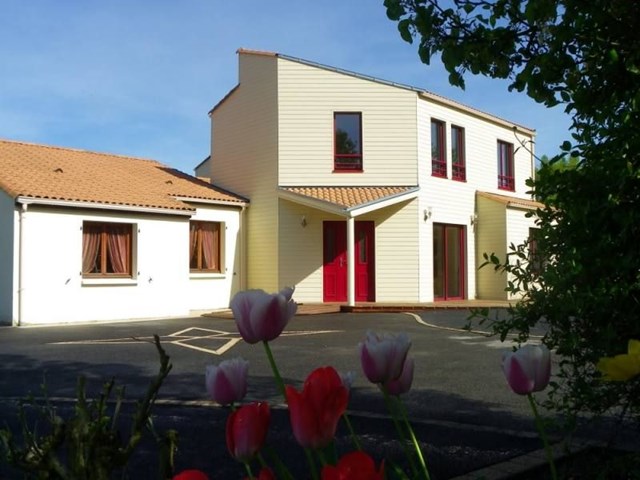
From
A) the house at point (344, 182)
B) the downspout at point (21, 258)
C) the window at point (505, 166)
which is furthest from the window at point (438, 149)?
the downspout at point (21, 258)

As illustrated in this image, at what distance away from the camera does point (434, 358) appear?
9.84m

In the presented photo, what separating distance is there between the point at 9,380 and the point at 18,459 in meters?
7.54

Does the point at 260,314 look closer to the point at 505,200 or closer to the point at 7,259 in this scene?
the point at 7,259

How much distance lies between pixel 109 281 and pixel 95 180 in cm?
329

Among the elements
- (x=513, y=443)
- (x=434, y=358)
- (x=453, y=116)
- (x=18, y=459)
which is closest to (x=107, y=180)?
(x=453, y=116)

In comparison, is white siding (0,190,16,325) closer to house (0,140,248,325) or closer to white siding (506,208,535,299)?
house (0,140,248,325)

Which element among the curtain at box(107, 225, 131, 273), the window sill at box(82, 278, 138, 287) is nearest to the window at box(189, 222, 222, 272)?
the curtain at box(107, 225, 131, 273)

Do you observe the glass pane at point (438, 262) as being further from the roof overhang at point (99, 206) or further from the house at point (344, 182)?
the roof overhang at point (99, 206)

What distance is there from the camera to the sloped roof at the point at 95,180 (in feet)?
53.3

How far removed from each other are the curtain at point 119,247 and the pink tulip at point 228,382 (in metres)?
16.4

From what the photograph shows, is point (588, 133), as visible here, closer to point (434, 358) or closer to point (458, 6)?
point (458, 6)

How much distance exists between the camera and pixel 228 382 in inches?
62.8

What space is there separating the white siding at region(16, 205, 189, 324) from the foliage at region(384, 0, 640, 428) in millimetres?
13974

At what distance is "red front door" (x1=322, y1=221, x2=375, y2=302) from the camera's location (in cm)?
1983
